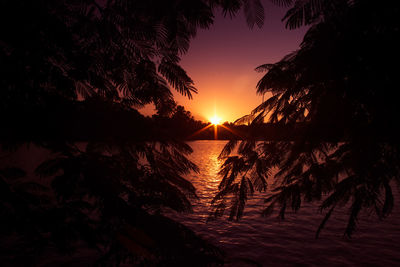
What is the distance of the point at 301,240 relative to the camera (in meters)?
5.94

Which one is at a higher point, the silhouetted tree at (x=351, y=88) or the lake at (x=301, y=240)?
the silhouetted tree at (x=351, y=88)

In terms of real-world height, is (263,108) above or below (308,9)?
below

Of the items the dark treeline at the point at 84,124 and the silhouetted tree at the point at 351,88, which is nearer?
the dark treeline at the point at 84,124

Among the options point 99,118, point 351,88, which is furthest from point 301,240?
point 99,118

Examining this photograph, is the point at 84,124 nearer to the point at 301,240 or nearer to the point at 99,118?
the point at 99,118

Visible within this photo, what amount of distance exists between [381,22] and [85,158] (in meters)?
1.84

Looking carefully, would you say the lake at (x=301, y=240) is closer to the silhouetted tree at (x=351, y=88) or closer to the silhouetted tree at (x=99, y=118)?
the silhouetted tree at (x=351, y=88)

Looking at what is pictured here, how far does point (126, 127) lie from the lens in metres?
1.10

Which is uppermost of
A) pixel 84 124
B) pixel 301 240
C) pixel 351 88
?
pixel 351 88

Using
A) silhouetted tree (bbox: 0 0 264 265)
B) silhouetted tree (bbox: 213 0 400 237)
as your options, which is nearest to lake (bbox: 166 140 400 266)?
silhouetted tree (bbox: 213 0 400 237)

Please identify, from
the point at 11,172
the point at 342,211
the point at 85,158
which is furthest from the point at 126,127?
the point at 342,211

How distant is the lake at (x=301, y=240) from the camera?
493 cm

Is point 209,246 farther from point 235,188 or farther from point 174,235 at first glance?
point 235,188

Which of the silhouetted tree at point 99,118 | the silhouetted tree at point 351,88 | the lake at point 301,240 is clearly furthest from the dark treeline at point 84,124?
the lake at point 301,240
